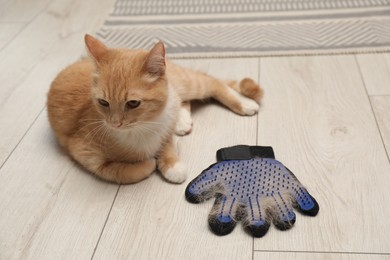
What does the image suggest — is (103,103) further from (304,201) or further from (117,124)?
(304,201)

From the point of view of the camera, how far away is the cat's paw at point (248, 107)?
153 centimetres

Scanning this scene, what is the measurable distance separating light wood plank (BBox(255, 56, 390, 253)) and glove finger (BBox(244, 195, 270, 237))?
3 cm

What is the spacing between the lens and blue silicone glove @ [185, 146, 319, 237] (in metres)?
1.14

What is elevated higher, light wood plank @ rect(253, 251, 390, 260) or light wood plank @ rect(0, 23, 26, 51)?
light wood plank @ rect(253, 251, 390, 260)

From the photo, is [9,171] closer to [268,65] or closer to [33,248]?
[33,248]

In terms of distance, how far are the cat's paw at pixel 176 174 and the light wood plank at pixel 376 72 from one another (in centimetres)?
78

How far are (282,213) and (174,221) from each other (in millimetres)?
294

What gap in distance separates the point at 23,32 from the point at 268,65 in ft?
4.04

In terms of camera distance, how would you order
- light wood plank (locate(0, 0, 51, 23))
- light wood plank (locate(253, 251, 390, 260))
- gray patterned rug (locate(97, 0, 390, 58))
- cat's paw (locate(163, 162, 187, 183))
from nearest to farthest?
light wood plank (locate(253, 251, 390, 260)) → cat's paw (locate(163, 162, 187, 183)) → gray patterned rug (locate(97, 0, 390, 58)) → light wood plank (locate(0, 0, 51, 23))

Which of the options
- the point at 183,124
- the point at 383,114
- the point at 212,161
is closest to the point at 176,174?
the point at 212,161

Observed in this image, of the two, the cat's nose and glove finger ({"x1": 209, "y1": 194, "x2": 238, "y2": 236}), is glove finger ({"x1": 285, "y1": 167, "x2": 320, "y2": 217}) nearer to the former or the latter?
glove finger ({"x1": 209, "y1": 194, "x2": 238, "y2": 236})

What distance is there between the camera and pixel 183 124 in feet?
4.88

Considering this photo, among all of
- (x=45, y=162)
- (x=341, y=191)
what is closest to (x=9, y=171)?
(x=45, y=162)

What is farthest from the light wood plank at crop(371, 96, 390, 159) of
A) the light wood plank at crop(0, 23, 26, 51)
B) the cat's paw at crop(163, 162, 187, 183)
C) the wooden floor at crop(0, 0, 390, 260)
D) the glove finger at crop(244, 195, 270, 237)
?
the light wood plank at crop(0, 23, 26, 51)
